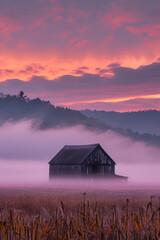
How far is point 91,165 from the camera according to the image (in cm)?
5962

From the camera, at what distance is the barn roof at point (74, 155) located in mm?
59116

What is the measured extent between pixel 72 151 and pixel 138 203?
147ft

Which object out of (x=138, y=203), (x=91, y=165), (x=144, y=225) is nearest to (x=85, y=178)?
(x=91, y=165)

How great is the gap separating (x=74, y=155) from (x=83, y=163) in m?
→ 2.88

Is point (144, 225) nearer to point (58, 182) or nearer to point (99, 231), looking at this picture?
point (99, 231)

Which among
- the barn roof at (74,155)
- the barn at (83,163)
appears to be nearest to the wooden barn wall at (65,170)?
the barn at (83,163)

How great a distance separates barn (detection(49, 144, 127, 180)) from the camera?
192ft

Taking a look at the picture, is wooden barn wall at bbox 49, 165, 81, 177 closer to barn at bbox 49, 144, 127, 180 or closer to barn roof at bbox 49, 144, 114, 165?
barn at bbox 49, 144, 127, 180

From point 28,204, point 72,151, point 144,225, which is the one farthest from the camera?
point 72,151

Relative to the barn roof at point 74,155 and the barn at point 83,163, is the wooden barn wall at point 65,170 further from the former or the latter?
the barn roof at point 74,155

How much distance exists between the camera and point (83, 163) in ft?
192

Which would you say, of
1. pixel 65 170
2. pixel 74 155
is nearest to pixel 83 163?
pixel 74 155

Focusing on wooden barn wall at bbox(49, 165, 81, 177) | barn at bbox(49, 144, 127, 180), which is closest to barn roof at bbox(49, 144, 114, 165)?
barn at bbox(49, 144, 127, 180)

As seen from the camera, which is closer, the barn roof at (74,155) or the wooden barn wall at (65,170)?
the wooden barn wall at (65,170)
